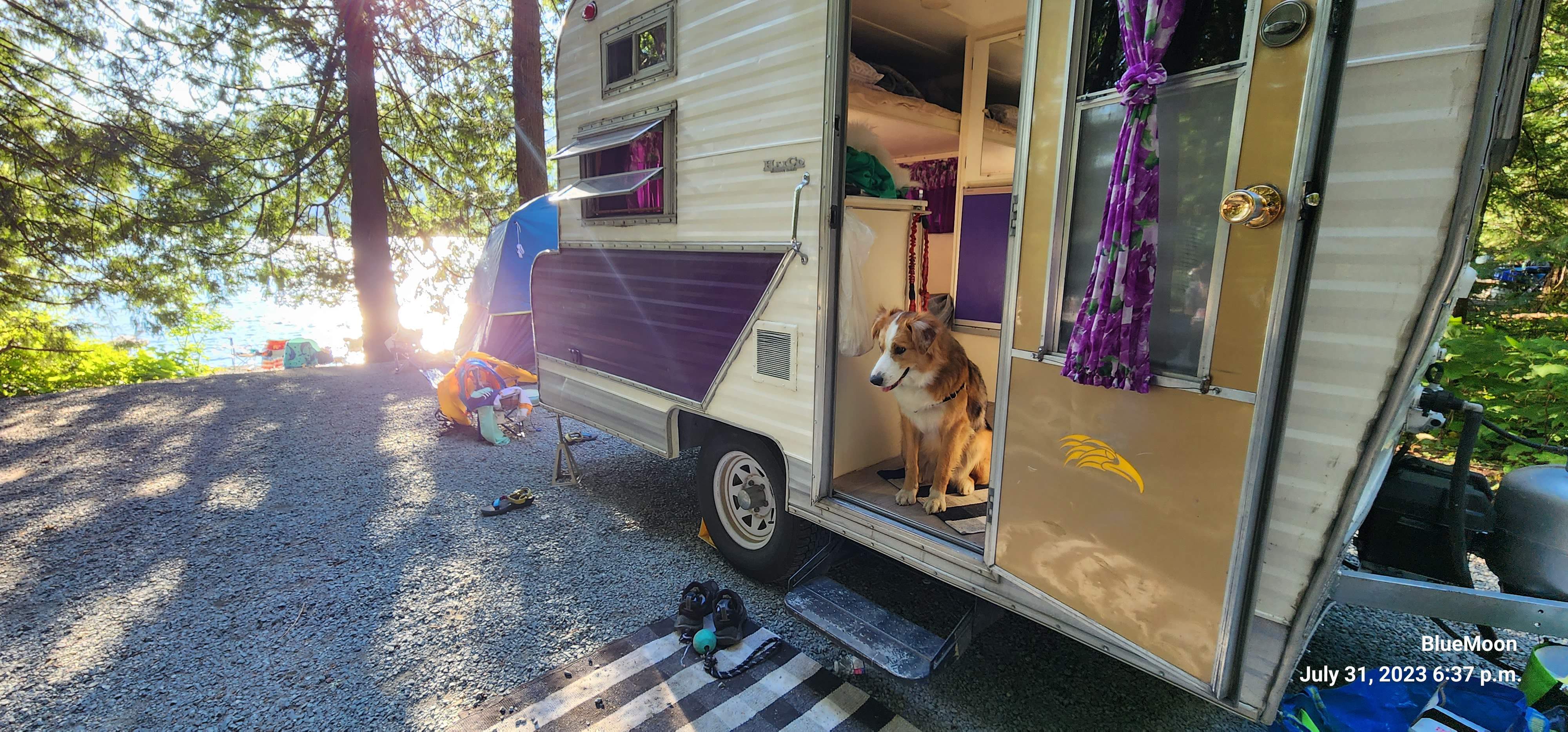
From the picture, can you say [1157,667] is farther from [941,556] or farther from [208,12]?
[208,12]

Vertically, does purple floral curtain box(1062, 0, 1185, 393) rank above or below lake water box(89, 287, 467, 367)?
above

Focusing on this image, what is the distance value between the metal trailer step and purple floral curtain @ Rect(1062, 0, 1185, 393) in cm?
142

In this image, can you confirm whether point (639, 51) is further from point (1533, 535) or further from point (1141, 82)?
point (1533, 535)

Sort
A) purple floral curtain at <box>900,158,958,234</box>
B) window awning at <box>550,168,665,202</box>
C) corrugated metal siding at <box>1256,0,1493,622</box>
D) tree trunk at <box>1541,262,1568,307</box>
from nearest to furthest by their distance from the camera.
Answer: corrugated metal siding at <box>1256,0,1493,622</box> → window awning at <box>550,168,665,202</box> → purple floral curtain at <box>900,158,958,234</box> → tree trunk at <box>1541,262,1568,307</box>

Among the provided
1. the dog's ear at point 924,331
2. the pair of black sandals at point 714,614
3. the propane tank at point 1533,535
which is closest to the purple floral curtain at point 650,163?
the dog's ear at point 924,331

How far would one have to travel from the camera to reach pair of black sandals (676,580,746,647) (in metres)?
3.26

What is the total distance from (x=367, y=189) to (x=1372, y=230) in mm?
14221

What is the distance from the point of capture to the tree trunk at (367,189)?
36.9 feet

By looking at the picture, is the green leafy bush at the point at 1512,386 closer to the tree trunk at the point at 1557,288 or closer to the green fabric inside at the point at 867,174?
the tree trunk at the point at 1557,288

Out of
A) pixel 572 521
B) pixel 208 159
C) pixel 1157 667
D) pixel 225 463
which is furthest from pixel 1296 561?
pixel 208 159

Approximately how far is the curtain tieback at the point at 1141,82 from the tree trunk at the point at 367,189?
1342 cm

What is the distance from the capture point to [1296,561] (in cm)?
175

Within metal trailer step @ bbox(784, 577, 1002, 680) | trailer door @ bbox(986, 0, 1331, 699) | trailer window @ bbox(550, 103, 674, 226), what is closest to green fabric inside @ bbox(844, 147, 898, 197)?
trailer window @ bbox(550, 103, 674, 226)

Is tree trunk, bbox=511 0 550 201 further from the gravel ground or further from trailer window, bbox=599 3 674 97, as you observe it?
trailer window, bbox=599 3 674 97
